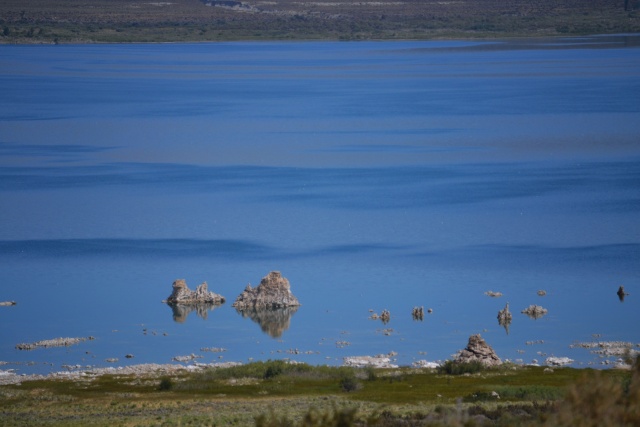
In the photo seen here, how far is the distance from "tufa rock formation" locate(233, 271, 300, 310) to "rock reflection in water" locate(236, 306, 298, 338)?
0.47 ft

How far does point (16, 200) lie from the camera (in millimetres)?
50906

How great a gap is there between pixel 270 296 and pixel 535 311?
7.48 metres

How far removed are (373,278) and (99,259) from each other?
9.98 meters

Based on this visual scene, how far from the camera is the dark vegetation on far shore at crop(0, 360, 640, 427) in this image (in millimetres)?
18984

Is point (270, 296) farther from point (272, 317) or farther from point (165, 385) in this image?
point (165, 385)

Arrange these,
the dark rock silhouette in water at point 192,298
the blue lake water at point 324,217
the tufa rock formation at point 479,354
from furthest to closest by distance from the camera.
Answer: the dark rock silhouette in water at point 192,298 < the blue lake water at point 324,217 < the tufa rock formation at point 479,354

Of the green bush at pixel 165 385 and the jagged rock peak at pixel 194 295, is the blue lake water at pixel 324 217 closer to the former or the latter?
the jagged rock peak at pixel 194 295

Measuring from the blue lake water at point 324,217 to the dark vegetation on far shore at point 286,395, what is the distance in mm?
2593

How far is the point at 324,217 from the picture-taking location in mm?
46469

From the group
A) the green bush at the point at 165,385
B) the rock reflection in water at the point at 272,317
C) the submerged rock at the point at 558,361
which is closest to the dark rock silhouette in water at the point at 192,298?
the rock reflection in water at the point at 272,317

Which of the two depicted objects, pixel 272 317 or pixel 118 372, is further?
pixel 272 317

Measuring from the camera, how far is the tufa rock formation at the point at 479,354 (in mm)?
25906

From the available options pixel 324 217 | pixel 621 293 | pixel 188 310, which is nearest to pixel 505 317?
pixel 621 293

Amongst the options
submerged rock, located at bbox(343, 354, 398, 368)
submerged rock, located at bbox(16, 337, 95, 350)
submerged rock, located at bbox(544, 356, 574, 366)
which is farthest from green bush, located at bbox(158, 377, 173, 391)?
submerged rock, located at bbox(544, 356, 574, 366)
